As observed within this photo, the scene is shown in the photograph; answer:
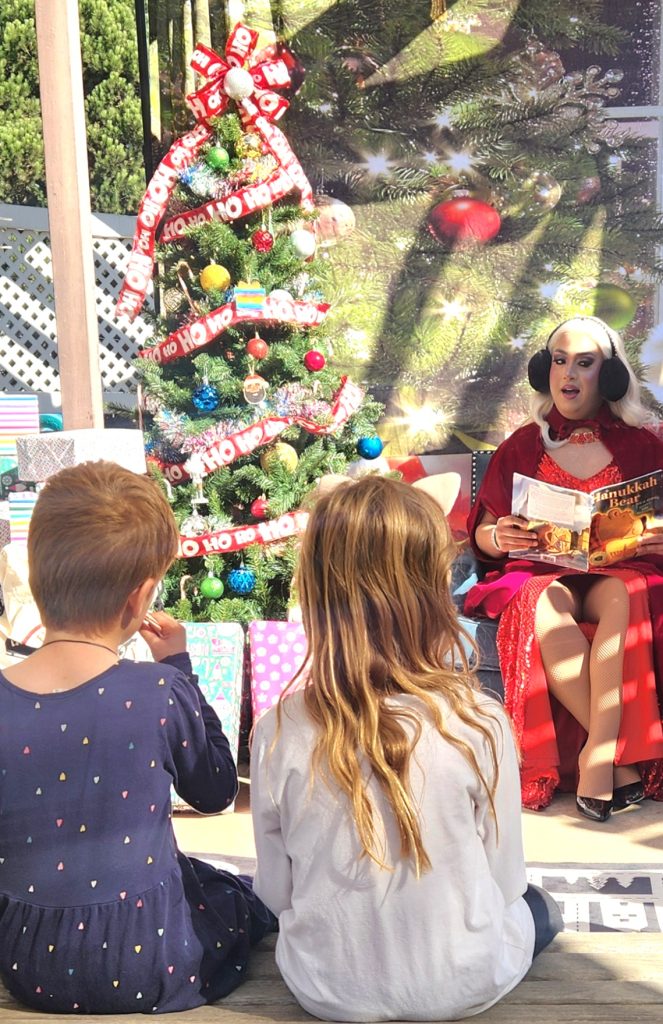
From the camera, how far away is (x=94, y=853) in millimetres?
1824

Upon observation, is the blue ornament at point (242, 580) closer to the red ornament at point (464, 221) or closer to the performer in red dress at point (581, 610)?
the performer in red dress at point (581, 610)

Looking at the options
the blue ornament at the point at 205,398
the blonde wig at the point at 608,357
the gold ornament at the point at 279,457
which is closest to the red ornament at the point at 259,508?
the gold ornament at the point at 279,457

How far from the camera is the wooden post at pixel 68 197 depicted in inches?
164

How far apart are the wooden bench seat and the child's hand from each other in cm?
60

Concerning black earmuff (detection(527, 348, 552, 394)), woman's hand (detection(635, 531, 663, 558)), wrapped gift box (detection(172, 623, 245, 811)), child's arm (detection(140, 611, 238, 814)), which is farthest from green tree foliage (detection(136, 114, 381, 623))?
child's arm (detection(140, 611, 238, 814))

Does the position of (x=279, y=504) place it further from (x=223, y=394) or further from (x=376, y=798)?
(x=376, y=798)

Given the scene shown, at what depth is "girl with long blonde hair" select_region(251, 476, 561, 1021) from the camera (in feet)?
5.67

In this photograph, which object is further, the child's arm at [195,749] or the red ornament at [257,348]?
the red ornament at [257,348]

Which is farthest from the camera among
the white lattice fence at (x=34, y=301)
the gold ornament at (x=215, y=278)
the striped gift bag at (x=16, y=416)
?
the white lattice fence at (x=34, y=301)

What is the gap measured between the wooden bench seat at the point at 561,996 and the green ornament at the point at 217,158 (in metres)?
3.21

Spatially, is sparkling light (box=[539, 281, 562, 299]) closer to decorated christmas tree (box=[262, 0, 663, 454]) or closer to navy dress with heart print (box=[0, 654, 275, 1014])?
decorated christmas tree (box=[262, 0, 663, 454])

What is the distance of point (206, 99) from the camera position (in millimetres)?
4332

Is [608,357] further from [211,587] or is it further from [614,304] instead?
[211,587]

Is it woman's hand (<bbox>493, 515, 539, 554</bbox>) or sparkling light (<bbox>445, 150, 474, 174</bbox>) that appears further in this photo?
sparkling light (<bbox>445, 150, 474, 174</bbox>)
